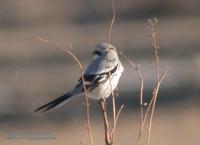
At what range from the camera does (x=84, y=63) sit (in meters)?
9.38

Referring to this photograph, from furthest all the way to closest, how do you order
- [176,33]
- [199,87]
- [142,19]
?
1. [142,19]
2. [176,33]
3. [199,87]

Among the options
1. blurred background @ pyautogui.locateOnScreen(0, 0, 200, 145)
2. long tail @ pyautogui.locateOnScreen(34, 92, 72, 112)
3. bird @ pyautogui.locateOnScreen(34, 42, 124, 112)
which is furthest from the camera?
blurred background @ pyautogui.locateOnScreen(0, 0, 200, 145)

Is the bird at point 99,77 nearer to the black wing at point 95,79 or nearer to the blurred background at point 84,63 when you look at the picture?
the black wing at point 95,79

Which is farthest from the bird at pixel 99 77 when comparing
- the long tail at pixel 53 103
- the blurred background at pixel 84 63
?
the blurred background at pixel 84 63

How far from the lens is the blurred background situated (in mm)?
7469

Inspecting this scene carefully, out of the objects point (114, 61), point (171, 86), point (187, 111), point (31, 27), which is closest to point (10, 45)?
point (31, 27)

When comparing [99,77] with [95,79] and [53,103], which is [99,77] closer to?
[95,79]

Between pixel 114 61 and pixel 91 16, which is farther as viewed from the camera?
pixel 91 16

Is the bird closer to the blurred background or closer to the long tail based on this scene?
the long tail

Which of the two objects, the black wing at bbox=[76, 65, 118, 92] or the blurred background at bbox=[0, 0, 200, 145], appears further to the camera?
the blurred background at bbox=[0, 0, 200, 145]

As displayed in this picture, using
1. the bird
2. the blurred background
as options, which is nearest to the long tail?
the bird

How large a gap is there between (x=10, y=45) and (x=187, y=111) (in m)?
3.62

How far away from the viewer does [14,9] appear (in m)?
12.7

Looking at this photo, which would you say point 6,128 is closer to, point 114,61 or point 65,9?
point 114,61
